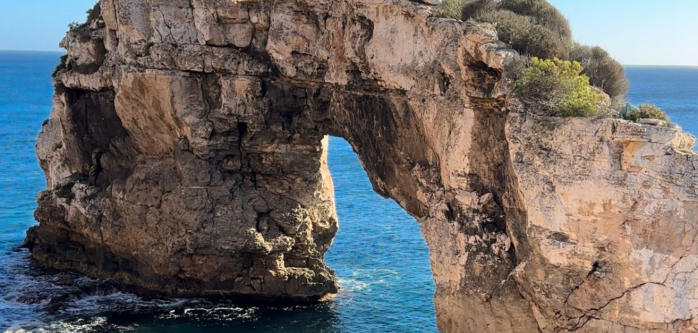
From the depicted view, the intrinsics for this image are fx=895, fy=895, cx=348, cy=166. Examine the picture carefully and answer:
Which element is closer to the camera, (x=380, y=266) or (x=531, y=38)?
(x=531, y=38)

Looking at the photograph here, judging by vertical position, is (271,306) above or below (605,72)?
below

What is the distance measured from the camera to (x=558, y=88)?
22.2 metres

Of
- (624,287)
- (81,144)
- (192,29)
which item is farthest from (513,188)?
(81,144)

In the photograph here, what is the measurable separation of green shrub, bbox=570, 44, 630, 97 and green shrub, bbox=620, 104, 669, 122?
8.80 ft

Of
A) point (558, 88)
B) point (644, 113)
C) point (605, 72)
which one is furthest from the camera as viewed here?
point (605, 72)

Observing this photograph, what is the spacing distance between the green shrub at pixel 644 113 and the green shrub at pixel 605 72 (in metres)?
2.68

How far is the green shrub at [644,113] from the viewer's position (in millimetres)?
21203

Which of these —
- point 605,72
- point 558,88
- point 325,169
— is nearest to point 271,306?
point 325,169

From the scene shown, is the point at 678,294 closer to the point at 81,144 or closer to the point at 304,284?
the point at 304,284

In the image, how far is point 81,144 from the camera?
38.3 metres

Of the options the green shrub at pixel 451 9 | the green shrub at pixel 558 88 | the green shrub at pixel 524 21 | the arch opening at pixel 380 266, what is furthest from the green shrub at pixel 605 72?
the arch opening at pixel 380 266

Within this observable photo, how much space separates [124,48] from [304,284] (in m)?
11.5

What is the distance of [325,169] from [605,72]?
607 inches

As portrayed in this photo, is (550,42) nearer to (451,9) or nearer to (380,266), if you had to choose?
(451,9)
